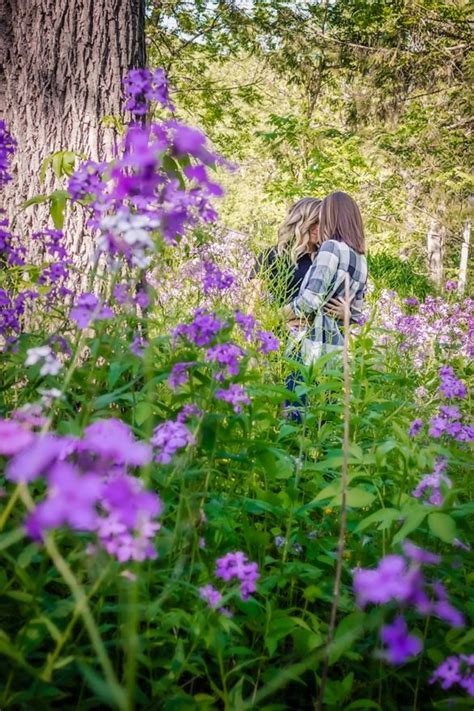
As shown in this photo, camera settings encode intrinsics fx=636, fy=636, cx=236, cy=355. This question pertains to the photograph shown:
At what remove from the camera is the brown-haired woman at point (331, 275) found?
3880 millimetres

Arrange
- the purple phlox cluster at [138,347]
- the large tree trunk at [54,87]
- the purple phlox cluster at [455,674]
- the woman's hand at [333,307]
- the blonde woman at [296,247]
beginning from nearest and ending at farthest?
1. the purple phlox cluster at [455,674]
2. the purple phlox cluster at [138,347]
3. the large tree trunk at [54,87]
4. the woman's hand at [333,307]
5. the blonde woman at [296,247]

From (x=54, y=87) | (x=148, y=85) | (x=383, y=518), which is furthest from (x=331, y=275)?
(x=383, y=518)

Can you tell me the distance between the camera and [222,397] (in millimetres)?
1410

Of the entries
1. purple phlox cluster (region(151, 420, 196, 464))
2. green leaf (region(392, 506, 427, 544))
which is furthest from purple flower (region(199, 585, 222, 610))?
green leaf (region(392, 506, 427, 544))

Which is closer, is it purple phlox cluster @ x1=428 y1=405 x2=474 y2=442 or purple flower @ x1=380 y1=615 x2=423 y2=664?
purple flower @ x1=380 y1=615 x2=423 y2=664

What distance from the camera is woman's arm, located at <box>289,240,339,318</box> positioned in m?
3.88

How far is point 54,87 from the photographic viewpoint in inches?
112

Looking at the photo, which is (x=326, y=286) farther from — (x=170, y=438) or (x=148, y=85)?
(x=170, y=438)

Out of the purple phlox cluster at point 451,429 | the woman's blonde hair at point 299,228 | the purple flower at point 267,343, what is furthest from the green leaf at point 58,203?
→ the woman's blonde hair at point 299,228

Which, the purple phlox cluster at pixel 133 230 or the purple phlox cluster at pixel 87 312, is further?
the purple phlox cluster at pixel 87 312

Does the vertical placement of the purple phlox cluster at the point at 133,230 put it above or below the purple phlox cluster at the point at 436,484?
above

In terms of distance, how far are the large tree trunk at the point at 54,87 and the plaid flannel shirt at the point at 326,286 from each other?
1.54 metres

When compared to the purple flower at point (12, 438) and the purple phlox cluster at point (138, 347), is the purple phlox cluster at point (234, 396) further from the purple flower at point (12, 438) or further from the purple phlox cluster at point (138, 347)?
the purple flower at point (12, 438)

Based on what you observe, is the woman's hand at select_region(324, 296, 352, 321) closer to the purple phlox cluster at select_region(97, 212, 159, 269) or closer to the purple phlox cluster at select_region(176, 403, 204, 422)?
the purple phlox cluster at select_region(176, 403, 204, 422)
